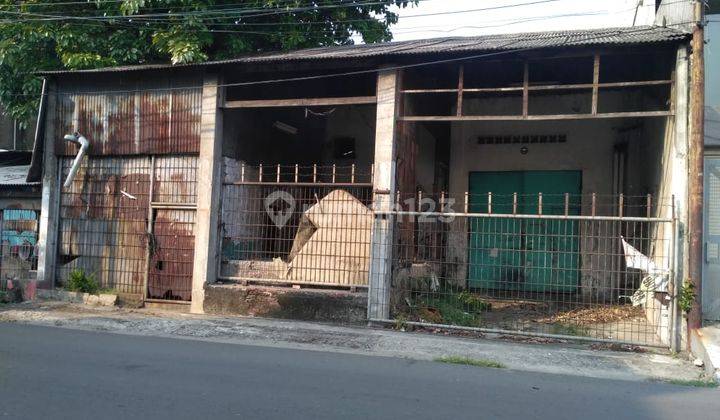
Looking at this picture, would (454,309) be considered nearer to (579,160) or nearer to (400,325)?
(400,325)

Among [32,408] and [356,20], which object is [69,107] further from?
[32,408]

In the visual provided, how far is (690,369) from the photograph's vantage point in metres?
7.11

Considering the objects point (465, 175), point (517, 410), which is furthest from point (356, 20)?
point (517, 410)

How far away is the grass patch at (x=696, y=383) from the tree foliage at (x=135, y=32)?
8.97 m

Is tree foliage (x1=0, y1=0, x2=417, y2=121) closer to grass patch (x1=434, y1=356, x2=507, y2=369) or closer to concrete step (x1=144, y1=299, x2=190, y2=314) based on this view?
concrete step (x1=144, y1=299, x2=190, y2=314)

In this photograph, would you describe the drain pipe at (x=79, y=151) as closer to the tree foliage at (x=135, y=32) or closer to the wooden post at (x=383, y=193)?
the tree foliage at (x=135, y=32)

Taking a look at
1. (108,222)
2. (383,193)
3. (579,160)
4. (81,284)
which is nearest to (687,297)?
(383,193)

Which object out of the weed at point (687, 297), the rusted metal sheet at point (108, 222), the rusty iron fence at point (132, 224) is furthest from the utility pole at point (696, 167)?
the rusted metal sheet at point (108, 222)

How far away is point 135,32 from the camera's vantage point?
44.8 feet

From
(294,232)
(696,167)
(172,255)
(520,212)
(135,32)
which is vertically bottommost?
(172,255)

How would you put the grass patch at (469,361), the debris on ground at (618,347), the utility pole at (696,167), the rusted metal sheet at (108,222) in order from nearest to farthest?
the grass patch at (469,361) → the utility pole at (696,167) → the debris on ground at (618,347) → the rusted metal sheet at (108,222)

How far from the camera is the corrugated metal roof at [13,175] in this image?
12.4 m

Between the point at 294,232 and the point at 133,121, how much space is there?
12.5ft

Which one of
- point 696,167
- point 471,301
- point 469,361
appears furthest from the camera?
point 471,301
